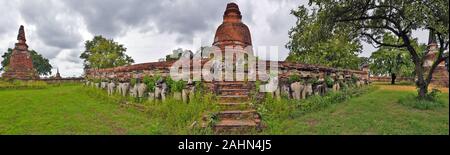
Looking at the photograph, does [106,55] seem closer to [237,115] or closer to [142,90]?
[142,90]

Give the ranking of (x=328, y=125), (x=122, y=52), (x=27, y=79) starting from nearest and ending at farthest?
(x=328, y=125) < (x=27, y=79) < (x=122, y=52)

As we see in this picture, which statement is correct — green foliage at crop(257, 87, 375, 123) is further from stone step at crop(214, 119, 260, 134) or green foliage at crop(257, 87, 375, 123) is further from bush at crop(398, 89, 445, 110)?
bush at crop(398, 89, 445, 110)

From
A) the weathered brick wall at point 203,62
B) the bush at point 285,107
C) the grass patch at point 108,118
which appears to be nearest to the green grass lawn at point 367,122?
the bush at point 285,107

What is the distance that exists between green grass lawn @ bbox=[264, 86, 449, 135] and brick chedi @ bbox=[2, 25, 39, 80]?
76.3 ft

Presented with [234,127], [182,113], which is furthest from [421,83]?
[182,113]

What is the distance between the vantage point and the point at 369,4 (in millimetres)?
7484

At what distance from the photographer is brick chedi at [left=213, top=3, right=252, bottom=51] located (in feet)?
42.2

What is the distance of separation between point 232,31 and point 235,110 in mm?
7936

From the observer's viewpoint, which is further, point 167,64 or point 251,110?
point 167,64

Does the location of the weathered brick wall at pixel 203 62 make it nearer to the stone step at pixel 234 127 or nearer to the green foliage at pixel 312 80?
the green foliage at pixel 312 80

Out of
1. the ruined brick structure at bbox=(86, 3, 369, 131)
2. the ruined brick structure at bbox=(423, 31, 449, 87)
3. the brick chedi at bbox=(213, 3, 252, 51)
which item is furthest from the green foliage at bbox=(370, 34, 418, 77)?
the brick chedi at bbox=(213, 3, 252, 51)
